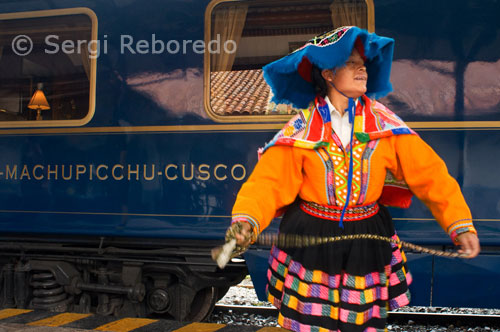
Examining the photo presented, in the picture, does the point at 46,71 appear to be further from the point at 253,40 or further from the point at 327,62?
the point at 327,62

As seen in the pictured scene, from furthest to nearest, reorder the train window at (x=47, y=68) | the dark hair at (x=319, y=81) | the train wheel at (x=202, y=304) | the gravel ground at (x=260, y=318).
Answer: the gravel ground at (x=260, y=318)
the train wheel at (x=202, y=304)
the train window at (x=47, y=68)
the dark hair at (x=319, y=81)

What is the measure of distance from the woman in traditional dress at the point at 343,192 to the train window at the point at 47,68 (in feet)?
6.60

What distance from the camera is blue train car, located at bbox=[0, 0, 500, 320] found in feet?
9.41

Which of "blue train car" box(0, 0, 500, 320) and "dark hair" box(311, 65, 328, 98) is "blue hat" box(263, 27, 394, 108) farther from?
"blue train car" box(0, 0, 500, 320)

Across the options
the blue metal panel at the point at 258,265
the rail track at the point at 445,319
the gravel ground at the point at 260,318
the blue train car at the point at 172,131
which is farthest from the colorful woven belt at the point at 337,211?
the rail track at the point at 445,319

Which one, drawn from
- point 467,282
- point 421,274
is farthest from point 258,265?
point 467,282

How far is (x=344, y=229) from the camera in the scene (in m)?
1.69

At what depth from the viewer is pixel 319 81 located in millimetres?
1857

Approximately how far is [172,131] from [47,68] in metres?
1.22

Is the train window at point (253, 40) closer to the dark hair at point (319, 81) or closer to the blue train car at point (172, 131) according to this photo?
the blue train car at point (172, 131)

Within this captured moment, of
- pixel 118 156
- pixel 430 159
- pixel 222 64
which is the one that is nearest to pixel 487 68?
pixel 430 159

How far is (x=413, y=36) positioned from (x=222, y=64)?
132 centimetres

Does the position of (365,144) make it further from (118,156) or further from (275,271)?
(118,156)

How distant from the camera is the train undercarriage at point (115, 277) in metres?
3.26
